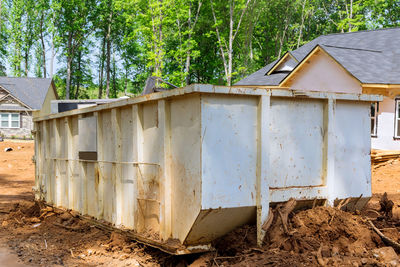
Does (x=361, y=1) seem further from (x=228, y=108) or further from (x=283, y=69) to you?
(x=228, y=108)

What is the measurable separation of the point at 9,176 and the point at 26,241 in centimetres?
1120

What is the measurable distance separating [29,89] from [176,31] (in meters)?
14.1

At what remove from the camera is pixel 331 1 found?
4612 cm

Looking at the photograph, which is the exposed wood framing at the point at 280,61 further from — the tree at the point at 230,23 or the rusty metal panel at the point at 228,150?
the rusty metal panel at the point at 228,150

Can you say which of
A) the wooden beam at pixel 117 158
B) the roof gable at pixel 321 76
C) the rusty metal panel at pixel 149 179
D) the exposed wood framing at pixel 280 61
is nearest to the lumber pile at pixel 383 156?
the roof gable at pixel 321 76

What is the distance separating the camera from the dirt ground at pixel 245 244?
4.25 m

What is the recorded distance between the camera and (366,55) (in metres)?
18.0

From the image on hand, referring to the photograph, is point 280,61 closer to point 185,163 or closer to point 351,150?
point 351,150

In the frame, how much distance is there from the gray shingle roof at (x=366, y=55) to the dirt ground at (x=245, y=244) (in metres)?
9.80

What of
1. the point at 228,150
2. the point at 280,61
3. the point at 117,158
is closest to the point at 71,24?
the point at 280,61

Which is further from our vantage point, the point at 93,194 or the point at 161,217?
the point at 93,194

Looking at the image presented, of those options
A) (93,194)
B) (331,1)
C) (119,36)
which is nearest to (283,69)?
(93,194)

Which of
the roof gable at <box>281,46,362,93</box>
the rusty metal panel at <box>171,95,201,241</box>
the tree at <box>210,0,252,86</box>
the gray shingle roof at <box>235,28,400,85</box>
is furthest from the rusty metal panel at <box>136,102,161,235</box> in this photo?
the tree at <box>210,0,252,86</box>

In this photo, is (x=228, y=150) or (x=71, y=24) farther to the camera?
(x=71, y=24)
